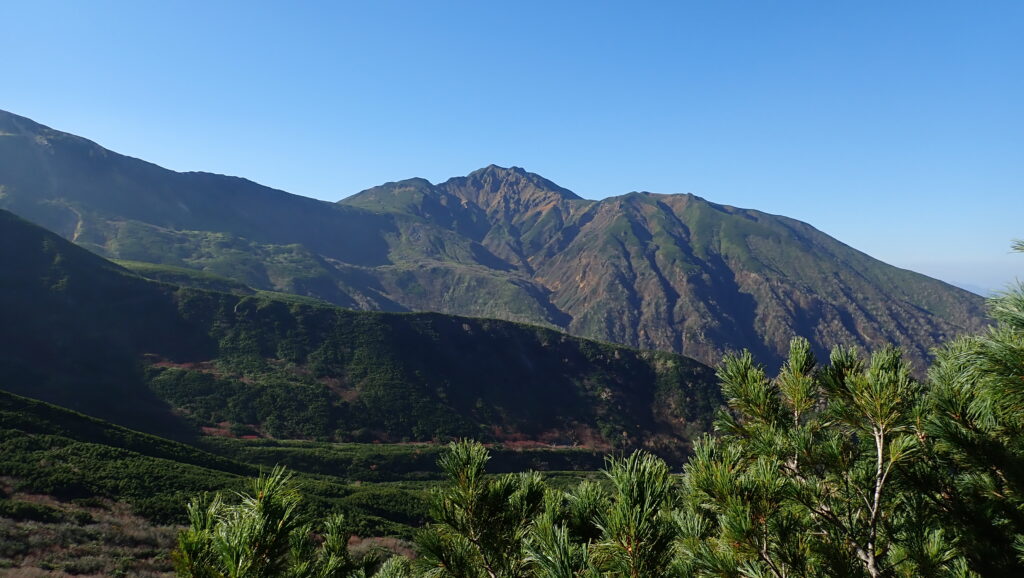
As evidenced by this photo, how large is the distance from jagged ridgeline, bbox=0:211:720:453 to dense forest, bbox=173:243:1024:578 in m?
59.5

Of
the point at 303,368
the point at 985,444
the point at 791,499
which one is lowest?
the point at 303,368

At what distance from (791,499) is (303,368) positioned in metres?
75.0

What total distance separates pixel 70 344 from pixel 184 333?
42.8 ft

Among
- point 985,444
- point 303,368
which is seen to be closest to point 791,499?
point 985,444

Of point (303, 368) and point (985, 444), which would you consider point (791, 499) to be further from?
point (303, 368)

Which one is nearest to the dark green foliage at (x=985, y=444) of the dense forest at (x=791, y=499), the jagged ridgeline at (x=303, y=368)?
the dense forest at (x=791, y=499)

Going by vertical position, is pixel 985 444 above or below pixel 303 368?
above

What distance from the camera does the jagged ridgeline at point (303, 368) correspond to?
5531 cm

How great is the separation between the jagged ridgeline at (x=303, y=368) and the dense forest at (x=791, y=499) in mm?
59462

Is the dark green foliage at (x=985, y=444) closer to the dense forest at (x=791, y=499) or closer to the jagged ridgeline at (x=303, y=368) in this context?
the dense forest at (x=791, y=499)

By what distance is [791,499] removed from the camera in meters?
4.50

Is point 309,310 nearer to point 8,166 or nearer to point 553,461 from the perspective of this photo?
point 553,461

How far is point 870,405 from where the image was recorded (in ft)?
14.2

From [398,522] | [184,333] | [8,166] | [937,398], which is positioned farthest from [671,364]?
[8,166]
